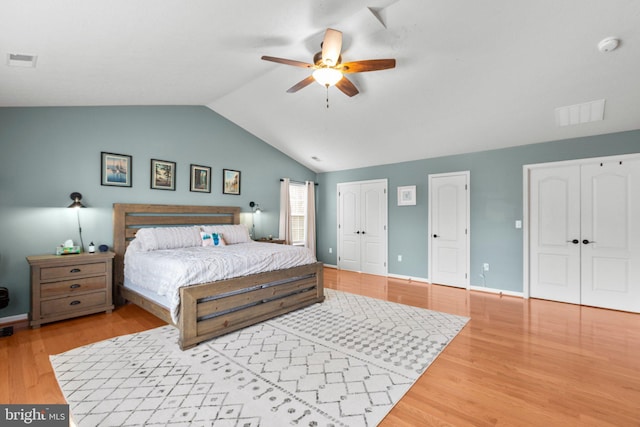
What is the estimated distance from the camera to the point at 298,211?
7.04 m

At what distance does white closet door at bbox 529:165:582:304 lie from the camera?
4.28 meters

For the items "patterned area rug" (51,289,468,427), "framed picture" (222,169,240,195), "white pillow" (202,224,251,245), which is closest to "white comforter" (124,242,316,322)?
"patterned area rug" (51,289,468,427)

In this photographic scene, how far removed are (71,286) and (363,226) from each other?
512 centimetres

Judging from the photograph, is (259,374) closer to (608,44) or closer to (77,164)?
(77,164)

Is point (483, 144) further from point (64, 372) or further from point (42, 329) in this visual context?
point (42, 329)

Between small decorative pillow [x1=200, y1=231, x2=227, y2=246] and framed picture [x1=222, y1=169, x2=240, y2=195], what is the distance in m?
1.19

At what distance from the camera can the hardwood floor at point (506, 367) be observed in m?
1.89

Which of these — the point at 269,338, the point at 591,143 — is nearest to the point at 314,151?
the point at 269,338

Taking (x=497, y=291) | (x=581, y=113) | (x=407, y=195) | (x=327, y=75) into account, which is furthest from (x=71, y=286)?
(x=581, y=113)

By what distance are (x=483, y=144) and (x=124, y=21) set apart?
4.99 meters

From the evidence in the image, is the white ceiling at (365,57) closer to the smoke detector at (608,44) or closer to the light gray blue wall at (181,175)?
the smoke detector at (608,44)

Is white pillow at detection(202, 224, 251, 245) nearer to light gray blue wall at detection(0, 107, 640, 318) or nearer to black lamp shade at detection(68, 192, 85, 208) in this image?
light gray blue wall at detection(0, 107, 640, 318)

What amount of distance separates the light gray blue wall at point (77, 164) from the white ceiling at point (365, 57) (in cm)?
25

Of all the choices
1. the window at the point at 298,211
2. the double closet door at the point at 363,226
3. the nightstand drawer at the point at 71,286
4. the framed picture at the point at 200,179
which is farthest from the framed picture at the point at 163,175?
the double closet door at the point at 363,226
